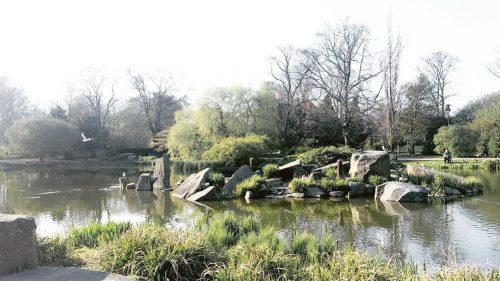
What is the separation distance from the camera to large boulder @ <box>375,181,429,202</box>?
44.7 feet

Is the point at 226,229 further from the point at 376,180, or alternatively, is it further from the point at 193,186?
the point at 376,180

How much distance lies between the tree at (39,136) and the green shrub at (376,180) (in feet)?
103

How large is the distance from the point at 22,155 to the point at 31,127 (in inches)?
246

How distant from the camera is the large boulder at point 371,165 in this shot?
16359mm

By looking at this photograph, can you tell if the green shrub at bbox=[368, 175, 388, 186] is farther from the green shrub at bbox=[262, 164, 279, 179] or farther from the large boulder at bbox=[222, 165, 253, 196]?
the large boulder at bbox=[222, 165, 253, 196]

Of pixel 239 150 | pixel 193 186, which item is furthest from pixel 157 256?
pixel 239 150

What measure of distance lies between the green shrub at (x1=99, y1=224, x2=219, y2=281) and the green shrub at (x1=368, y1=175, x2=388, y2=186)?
36.7 ft

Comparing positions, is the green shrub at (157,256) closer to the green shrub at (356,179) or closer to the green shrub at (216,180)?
the green shrub at (216,180)

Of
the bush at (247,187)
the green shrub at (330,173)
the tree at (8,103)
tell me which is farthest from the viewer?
the tree at (8,103)

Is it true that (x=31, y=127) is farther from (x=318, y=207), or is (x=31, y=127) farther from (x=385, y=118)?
(x=318, y=207)

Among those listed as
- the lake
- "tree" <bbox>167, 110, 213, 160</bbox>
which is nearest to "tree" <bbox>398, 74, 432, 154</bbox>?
"tree" <bbox>167, 110, 213, 160</bbox>

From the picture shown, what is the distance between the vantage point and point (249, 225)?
26.6 ft

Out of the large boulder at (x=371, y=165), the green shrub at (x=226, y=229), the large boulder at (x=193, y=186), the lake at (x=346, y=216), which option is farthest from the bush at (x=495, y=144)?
the green shrub at (x=226, y=229)

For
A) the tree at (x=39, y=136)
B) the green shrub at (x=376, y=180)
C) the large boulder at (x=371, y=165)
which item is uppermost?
the tree at (x=39, y=136)
